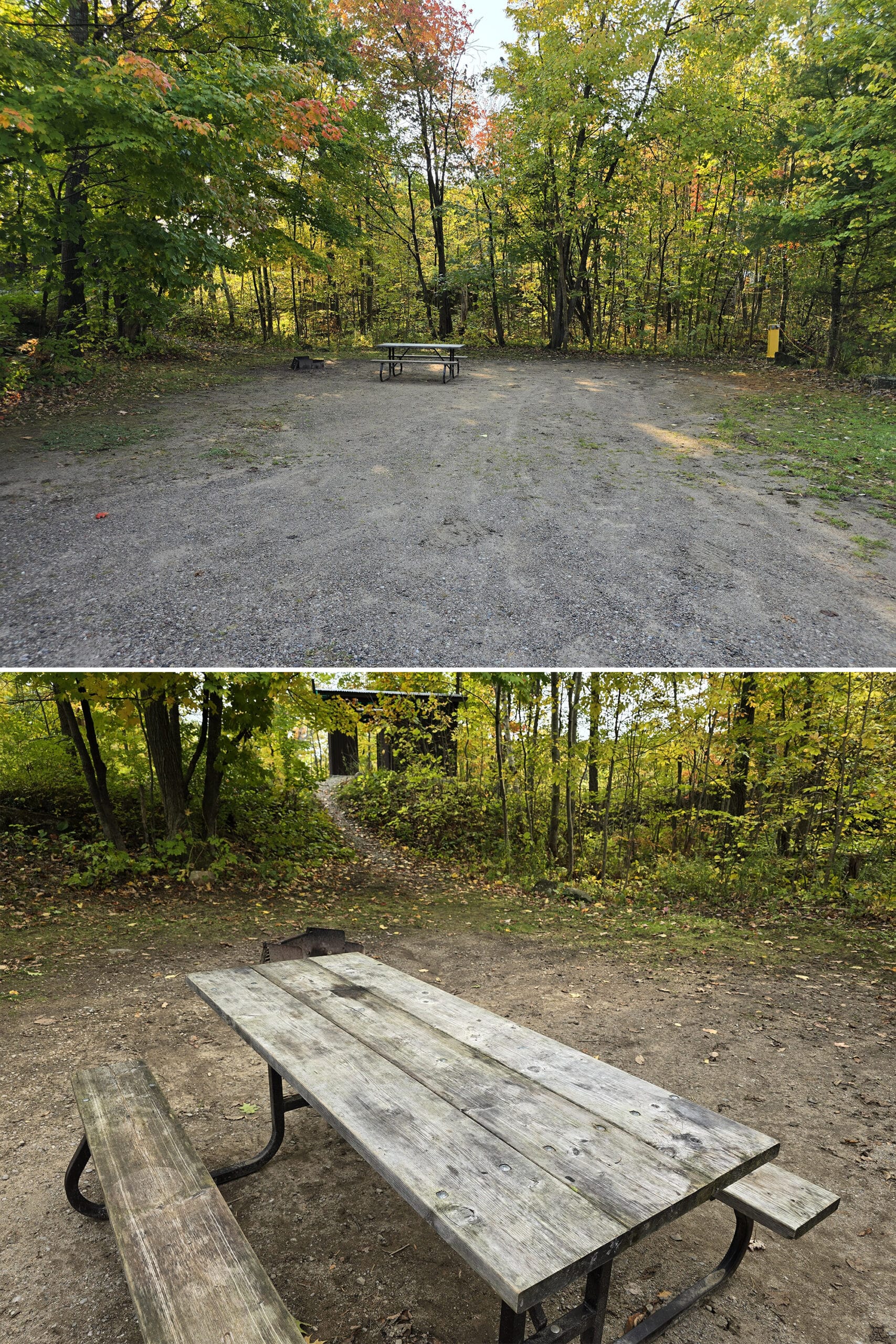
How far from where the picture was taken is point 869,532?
5.83 meters

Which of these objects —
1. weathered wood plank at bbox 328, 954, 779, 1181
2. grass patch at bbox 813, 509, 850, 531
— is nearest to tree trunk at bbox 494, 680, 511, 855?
grass patch at bbox 813, 509, 850, 531

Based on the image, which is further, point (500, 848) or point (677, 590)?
point (500, 848)

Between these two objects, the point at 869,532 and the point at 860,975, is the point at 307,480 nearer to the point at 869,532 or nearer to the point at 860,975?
the point at 869,532

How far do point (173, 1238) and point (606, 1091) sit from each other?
1026mm

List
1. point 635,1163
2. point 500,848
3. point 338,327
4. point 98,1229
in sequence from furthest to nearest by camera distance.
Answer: point 338,327 < point 500,848 < point 98,1229 < point 635,1163

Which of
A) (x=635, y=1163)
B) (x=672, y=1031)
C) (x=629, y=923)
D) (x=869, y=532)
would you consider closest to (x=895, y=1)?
(x=869, y=532)

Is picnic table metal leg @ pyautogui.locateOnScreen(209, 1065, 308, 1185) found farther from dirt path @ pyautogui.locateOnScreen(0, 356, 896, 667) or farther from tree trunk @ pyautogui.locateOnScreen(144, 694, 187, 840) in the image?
tree trunk @ pyautogui.locateOnScreen(144, 694, 187, 840)

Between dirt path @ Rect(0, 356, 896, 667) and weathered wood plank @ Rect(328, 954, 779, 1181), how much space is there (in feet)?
7.21

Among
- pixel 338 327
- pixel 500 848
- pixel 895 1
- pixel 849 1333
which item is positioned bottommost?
pixel 500 848

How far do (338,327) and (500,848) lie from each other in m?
16.2

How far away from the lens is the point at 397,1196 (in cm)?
257

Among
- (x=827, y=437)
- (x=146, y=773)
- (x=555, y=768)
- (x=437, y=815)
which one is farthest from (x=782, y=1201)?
(x=827, y=437)

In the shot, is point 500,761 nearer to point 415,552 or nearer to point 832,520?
point 415,552

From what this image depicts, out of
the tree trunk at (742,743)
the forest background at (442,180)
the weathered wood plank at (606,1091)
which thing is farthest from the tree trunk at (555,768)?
the forest background at (442,180)
